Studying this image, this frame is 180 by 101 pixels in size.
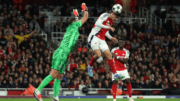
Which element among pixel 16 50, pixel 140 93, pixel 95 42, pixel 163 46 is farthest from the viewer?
pixel 163 46

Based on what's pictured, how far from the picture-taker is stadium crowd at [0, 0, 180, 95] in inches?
569

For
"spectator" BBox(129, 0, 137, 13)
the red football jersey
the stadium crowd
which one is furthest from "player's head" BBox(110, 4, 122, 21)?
"spectator" BBox(129, 0, 137, 13)

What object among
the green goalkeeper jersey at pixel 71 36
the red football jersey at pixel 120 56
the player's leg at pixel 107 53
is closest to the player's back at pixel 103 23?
the player's leg at pixel 107 53

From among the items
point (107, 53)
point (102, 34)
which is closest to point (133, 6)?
point (102, 34)

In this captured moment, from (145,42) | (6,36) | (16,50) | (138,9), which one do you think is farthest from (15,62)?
(138,9)

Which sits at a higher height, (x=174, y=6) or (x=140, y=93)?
(x=174, y=6)

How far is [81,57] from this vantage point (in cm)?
1595

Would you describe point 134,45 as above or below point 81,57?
above

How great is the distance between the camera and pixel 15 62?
1508cm

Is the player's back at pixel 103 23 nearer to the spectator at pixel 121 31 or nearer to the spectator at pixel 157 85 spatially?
the spectator at pixel 157 85

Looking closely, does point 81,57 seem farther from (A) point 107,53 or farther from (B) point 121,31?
(A) point 107,53

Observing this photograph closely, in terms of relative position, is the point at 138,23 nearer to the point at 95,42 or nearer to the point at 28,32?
the point at 28,32

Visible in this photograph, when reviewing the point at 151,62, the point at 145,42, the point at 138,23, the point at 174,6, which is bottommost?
the point at 151,62

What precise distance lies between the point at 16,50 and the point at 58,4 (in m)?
6.57
